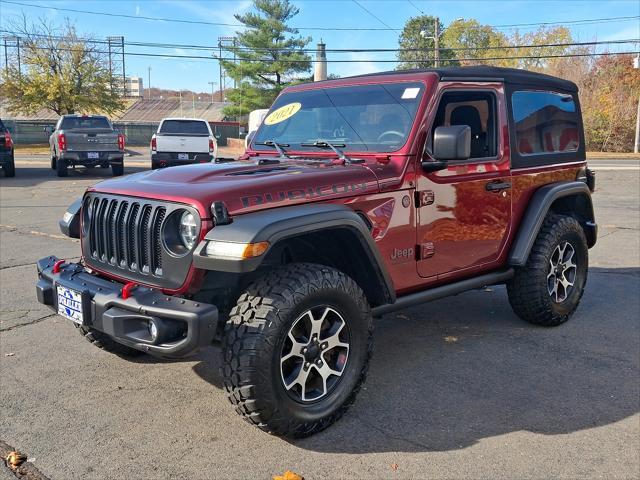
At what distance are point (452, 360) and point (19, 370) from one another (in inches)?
→ 115

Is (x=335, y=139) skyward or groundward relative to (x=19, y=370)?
skyward

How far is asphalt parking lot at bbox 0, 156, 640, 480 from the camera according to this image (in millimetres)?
2979

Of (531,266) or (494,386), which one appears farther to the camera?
(531,266)

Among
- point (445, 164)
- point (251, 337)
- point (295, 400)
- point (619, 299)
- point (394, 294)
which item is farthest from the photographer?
point (619, 299)

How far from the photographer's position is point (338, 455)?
3.07 m

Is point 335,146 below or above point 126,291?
above

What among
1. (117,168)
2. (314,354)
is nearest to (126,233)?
(314,354)

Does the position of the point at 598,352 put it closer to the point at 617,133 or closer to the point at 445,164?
the point at 445,164

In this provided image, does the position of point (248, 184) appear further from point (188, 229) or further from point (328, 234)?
point (328, 234)

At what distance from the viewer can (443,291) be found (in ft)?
13.7

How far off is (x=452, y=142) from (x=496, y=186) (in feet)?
2.71

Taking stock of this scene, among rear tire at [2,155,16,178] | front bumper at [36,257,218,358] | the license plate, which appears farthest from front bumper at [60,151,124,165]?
front bumper at [36,257,218,358]

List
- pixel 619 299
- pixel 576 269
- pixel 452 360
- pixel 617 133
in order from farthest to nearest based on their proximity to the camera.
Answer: pixel 617 133
pixel 619 299
pixel 576 269
pixel 452 360

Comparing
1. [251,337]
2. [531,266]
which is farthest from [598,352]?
[251,337]
